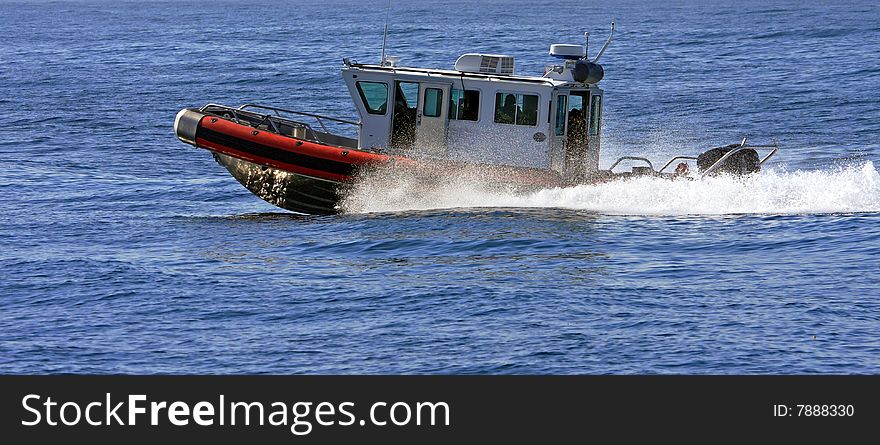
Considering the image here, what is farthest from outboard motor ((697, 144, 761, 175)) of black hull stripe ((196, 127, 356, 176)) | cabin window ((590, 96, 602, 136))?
black hull stripe ((196, 127, 356, 176))

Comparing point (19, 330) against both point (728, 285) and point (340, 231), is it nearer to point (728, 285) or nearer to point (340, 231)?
point (340, 231)

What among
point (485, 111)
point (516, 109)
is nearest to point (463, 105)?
point (485, 111)

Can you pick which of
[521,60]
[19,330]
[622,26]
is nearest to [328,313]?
[19,330]

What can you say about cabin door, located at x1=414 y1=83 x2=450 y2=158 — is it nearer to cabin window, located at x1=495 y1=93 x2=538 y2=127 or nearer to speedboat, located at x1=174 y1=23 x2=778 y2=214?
speedboat, located at x1=174 y1=23 x2=778 y2=214

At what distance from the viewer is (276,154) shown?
17.2 metres

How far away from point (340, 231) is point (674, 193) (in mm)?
4890

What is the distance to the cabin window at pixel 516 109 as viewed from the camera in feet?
55.5

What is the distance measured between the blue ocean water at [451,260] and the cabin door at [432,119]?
63 centimetres

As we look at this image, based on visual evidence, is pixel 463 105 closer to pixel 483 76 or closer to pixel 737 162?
pixel 483 76

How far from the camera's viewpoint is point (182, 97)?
34.5 metres

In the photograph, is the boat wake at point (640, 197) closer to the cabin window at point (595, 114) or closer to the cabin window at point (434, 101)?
the cabin window at point (595, 114)

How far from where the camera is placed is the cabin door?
17.1 meters
